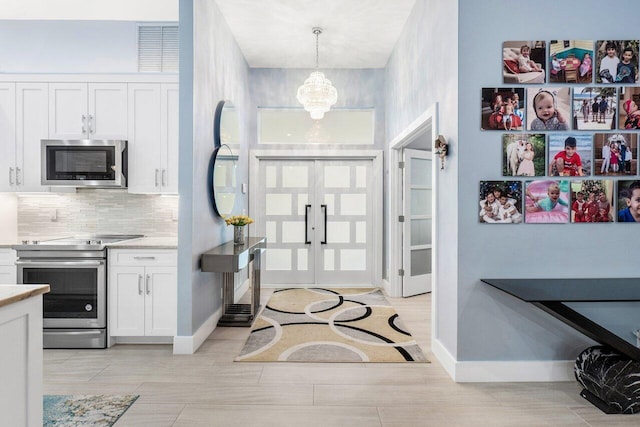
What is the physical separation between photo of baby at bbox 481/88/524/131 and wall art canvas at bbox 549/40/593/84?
0.90 ft

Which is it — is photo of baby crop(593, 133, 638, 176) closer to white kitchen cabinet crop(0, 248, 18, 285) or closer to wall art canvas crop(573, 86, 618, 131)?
wall art canvas crop(573, 86, 618, 131)

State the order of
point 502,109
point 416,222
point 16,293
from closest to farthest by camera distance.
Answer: point 16,293
point 502,109
point 416,222

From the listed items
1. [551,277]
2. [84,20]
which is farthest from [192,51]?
[551,277]

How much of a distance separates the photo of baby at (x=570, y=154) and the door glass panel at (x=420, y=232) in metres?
2.57

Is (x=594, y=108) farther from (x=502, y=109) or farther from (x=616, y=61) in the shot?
(x=502, y=109)

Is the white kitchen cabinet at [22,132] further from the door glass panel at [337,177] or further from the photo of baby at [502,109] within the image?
the photo of baby at [502,109]

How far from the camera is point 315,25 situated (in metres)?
4.12

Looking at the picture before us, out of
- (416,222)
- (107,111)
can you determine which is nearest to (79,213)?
(107,111)

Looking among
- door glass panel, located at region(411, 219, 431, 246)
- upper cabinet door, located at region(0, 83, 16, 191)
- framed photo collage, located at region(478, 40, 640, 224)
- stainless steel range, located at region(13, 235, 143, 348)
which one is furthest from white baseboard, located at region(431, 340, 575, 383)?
upper cabinet door, located at region(0, 83, 16, 191)

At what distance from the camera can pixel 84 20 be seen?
3.83m

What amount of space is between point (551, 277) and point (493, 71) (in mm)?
1450

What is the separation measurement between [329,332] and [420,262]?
6.89 feet

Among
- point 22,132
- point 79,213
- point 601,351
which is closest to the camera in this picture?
point 601,351

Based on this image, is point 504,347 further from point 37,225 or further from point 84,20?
point 84,20
